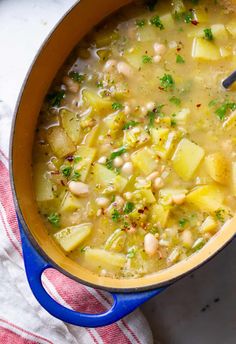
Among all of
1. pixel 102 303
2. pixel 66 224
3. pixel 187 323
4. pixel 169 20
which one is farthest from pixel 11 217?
pixel 169 20

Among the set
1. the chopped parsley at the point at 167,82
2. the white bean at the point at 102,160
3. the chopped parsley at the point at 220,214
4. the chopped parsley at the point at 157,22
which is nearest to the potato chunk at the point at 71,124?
the white bean at the point at 102,160

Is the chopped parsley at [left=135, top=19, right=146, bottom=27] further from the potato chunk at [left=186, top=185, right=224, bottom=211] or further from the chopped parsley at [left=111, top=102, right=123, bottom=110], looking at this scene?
the potato chunk at [left=186, top=185, right=224, bottom=211]

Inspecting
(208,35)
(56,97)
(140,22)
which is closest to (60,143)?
(56,97)

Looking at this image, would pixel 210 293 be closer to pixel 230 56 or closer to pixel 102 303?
pixel 102 303

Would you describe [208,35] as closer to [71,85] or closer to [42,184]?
[71,85]

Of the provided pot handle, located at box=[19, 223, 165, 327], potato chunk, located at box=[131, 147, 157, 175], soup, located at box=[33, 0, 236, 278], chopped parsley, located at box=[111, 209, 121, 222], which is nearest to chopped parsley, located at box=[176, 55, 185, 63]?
soup, located at box=[33, 0, 236, 278]

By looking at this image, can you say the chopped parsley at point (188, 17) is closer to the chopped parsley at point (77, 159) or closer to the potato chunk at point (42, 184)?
the chopped parsley at point (77, 159)
